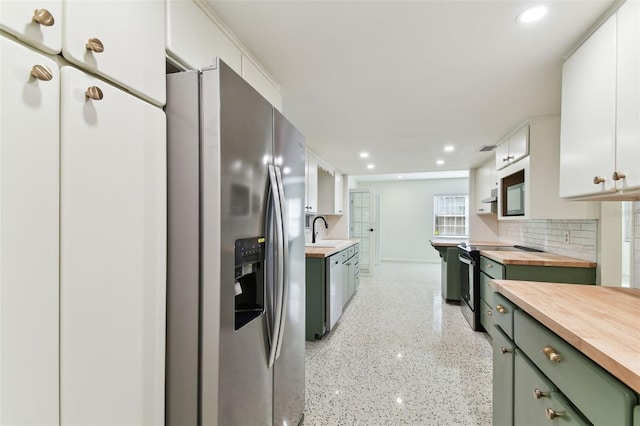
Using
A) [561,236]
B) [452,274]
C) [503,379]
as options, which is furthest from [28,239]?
[452,274]

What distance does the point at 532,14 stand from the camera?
4.17 ft

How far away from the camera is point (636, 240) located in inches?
61.7

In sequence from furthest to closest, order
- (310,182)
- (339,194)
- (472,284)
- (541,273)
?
(339,194)
(310,182)
(472,284)
(541,273)

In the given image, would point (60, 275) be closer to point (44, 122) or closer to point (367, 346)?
point (44, 122)

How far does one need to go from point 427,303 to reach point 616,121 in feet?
11.3

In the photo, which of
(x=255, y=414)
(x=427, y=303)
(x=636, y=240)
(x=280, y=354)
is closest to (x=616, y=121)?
(x=636, y=240)

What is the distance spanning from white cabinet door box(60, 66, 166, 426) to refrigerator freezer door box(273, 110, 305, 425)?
55cm

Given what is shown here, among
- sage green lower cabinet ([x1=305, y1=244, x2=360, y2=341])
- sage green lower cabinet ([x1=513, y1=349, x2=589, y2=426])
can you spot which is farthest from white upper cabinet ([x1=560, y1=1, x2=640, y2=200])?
sage green lower cabinet ([x1=305, y1=244, x2=360, y2=341])

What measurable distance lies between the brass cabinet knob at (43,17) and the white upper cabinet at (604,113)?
6.12ft

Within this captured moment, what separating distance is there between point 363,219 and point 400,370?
4.41 meters

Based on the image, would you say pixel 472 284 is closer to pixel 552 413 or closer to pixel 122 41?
pixel 552 413

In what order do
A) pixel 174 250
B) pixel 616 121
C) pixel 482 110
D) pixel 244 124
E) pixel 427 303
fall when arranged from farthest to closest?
pixel 427 303 < pixel 482 110 < pixel 616 121 < pixel 244 124 < pixel 174 250

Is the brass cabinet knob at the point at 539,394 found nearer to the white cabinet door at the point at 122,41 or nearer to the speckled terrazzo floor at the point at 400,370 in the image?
the speckled terrazzo floor at the point at 400,370

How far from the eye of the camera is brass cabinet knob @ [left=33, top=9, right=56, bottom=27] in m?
0.61
